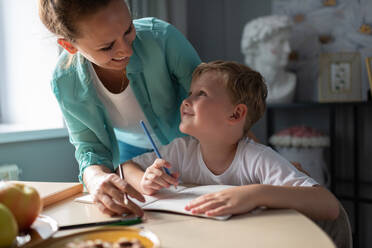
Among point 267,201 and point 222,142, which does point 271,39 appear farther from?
point 267,201

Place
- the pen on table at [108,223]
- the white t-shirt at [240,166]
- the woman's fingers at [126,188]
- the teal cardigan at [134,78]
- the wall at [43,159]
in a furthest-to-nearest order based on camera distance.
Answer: the wall at [43,159] < the teal cardigan at [134,78] < the white t-shirt at [240,166] < the woman's fingers at [126,188] < the pen on table at [108,223]

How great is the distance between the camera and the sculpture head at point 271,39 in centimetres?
254

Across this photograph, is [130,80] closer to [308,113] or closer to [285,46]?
[285,46]

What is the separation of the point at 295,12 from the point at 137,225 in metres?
2.63

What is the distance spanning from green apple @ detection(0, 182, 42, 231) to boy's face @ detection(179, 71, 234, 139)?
50 cm

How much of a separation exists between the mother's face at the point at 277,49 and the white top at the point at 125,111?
151 centimetres

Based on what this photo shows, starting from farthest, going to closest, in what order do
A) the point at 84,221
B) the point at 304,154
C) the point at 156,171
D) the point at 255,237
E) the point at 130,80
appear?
the point at 304,154 → the point at 130,80 → the point at 156,171 → the point at 84,221 → the point at 255,237

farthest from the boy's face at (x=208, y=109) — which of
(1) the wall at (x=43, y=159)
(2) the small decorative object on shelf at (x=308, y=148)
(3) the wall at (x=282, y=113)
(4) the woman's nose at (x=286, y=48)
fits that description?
(3) the wall at (x=282, y=113)

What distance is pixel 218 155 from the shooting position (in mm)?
1072

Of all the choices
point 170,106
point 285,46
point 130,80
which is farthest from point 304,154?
point 130,80

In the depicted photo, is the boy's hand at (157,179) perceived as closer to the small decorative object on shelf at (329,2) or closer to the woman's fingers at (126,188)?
the woman's fingers at (126,188)

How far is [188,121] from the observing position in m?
1.05

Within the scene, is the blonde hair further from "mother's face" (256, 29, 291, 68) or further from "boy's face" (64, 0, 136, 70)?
"mother's face" (256, 29, 291, 68)

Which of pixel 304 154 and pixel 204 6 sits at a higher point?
pixel 204 6
